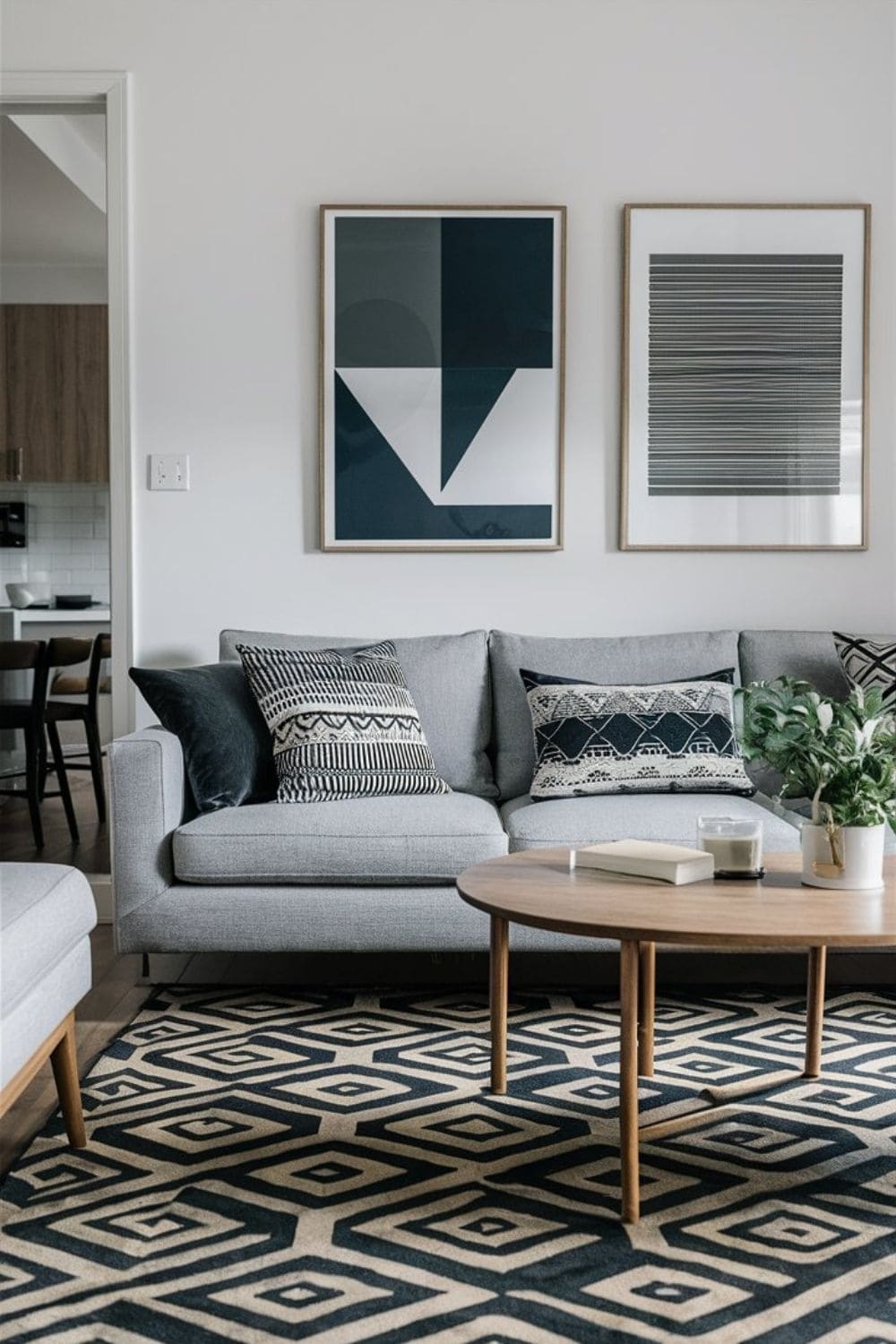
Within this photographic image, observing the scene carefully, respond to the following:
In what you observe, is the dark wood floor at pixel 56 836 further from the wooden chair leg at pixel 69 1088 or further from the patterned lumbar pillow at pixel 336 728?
the wooden chair leg at pixel 69 1088

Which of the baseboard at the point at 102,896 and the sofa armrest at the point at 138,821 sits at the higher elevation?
the sofa armrest at the point at 138,821

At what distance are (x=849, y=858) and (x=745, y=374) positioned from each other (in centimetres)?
207

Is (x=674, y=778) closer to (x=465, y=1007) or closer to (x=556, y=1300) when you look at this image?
(x=465, y=1007)

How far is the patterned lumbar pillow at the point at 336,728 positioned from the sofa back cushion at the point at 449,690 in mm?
154

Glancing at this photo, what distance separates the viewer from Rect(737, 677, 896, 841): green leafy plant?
228 centimetres

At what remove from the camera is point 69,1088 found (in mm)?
2262

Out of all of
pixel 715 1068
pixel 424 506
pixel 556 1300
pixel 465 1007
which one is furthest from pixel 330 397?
pixel 556 1300

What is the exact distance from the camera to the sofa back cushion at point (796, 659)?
3.71m

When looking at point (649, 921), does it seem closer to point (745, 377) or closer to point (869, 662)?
point (869, 662)

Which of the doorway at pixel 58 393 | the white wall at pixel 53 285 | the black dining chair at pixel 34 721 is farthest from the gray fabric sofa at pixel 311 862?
the white wall at pixel 53 285

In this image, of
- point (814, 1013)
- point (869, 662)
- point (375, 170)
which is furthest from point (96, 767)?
point (814, 1013)

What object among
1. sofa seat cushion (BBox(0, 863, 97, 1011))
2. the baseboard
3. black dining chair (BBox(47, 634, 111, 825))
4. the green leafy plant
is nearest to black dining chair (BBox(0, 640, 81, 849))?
black dining chair (BBox(47, 634, 111, 825))

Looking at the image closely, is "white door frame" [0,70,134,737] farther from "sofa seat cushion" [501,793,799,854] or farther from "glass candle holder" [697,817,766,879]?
"glass candle holder" [697,817,766,879]

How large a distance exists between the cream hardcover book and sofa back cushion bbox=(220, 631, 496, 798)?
1195 millimetres
